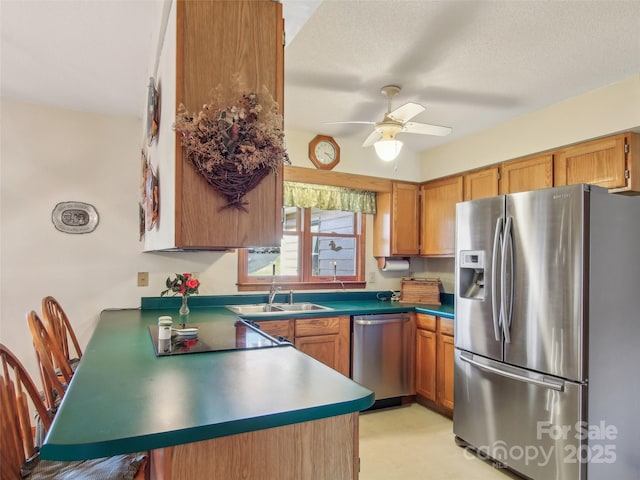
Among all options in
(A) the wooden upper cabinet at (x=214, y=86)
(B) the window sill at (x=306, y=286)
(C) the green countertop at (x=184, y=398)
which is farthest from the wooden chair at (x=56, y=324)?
(B) the window sill at (x=306, y=286)

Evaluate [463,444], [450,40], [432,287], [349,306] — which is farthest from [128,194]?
[463,444]

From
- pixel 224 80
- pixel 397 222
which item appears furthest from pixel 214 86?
pixel 397 222

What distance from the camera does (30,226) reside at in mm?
2877

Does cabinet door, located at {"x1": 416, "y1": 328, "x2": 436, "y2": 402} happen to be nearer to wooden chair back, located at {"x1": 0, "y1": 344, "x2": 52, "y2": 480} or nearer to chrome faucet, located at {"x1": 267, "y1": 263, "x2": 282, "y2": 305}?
chrome faucet, located at {"x1": 267, "y1": 263, "x2": 282, "y2": 305}

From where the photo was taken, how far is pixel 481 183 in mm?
3480

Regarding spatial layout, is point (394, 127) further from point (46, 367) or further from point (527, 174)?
point (46, 367)

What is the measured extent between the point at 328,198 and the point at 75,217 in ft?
6.99

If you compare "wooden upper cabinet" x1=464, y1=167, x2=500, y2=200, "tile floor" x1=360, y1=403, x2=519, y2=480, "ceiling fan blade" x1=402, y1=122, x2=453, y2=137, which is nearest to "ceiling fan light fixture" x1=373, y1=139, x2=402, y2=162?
"ceiling fan blade" x1=402, y1=122, x2=453, y2=137

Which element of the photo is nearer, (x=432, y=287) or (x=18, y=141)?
(x=18, y=141)

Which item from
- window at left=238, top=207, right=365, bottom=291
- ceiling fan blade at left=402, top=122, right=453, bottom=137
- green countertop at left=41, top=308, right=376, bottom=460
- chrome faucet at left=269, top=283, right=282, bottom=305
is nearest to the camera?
green countertop at left=41, top=308, right=376, bottom=460

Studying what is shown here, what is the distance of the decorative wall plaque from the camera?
9.68ft

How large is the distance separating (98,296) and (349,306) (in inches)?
80.2

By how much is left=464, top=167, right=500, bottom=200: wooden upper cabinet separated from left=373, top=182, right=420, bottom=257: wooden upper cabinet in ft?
Answer: 2.04

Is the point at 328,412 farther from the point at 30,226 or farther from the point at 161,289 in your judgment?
the point at 30,226
